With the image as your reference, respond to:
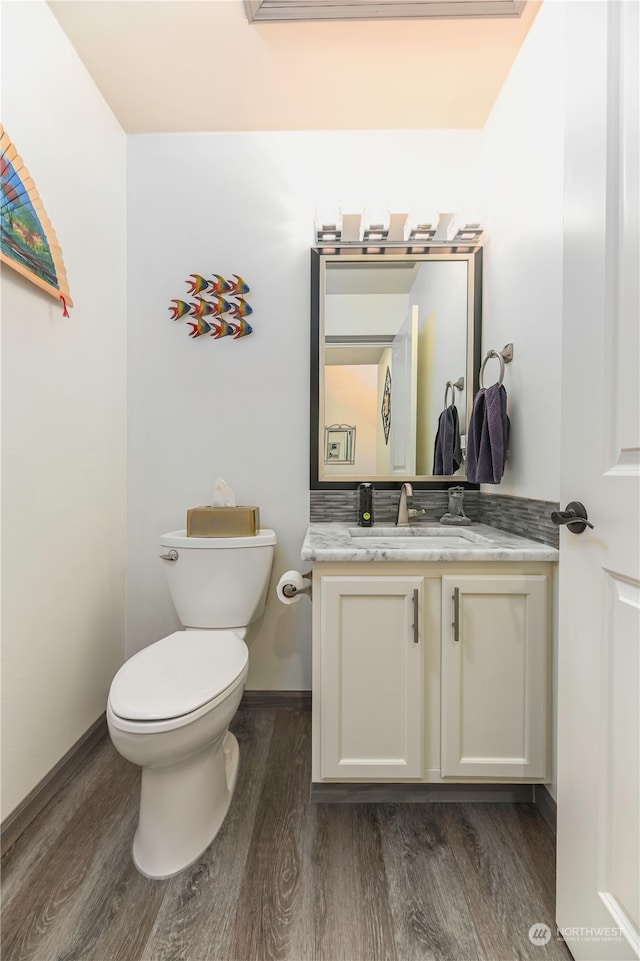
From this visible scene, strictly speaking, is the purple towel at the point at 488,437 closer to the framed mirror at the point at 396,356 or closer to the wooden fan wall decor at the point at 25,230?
the framed mirror at the point at 396,356

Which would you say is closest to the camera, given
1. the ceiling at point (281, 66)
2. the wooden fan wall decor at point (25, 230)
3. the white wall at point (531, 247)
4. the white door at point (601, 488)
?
the white door at point (601, 488)

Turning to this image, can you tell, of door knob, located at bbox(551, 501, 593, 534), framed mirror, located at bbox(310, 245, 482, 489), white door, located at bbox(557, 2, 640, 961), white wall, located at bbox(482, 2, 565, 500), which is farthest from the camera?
framed mirror, located at bbox(310, 245, 482, 489)

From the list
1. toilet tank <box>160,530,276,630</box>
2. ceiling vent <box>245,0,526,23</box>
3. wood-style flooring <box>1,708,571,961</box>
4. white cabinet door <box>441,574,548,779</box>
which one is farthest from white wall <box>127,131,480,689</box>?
white cabinet door <box>441,574,548,779</box>

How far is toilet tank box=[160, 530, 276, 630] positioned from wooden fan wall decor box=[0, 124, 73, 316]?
95 cm

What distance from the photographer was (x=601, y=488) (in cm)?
85

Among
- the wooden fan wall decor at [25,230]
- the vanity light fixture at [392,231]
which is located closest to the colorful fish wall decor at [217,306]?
the vanity light fixture at [392,231]

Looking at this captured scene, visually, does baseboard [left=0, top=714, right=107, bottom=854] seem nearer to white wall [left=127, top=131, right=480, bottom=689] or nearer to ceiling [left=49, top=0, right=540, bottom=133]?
white wall [left=127, top=131, right=480, bottom=689]

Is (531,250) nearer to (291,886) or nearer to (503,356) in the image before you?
(503,356)

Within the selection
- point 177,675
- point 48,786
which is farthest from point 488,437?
point 48,786

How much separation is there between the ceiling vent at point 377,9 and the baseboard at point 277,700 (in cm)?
242

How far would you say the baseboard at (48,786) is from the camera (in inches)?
49.5

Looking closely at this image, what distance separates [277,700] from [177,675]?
82cm

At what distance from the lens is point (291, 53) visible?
156 cm

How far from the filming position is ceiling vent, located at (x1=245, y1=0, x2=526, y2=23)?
1388 mm
